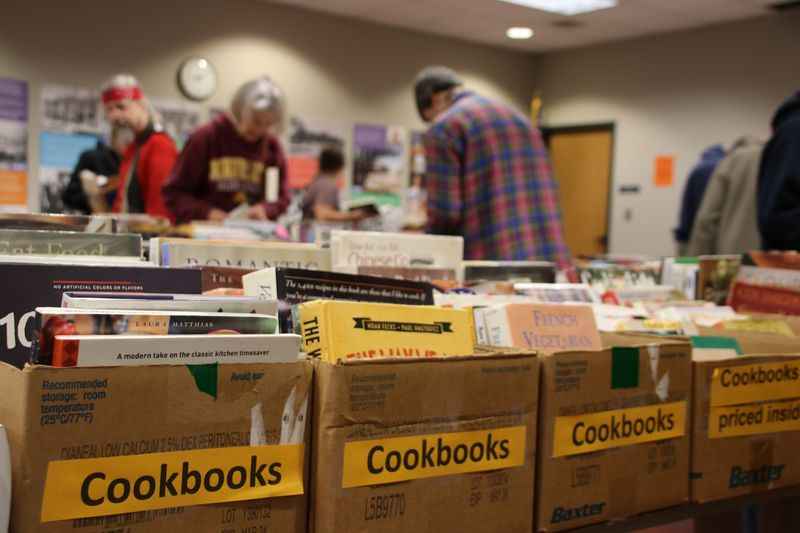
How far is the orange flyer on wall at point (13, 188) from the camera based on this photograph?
5.73 metres

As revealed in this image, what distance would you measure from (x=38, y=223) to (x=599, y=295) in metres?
1.15

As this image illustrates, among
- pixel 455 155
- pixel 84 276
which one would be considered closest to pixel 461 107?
pixel 455 155

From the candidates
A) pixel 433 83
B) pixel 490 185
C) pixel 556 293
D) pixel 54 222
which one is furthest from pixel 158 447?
pixel 433 83

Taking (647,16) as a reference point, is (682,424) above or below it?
below

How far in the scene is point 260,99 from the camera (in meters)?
3.49

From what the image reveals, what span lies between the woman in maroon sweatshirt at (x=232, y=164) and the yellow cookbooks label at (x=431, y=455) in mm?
2382

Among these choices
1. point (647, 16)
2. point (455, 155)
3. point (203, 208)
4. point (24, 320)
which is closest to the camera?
point (24, 320)

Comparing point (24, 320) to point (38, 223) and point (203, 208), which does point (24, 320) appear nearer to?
point (38, 223)

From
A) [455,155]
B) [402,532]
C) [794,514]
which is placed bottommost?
[794,514]

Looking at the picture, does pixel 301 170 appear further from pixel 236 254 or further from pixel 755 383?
pixel 755 383

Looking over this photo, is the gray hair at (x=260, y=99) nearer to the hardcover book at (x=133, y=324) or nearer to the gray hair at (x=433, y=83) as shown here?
the gray hair at (x=433, y=83)

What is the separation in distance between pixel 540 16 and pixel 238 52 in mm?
2433

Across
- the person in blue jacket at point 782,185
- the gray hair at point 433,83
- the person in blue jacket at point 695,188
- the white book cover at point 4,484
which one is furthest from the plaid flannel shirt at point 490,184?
the person in blue jacket at point 695,188

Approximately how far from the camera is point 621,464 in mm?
1345
